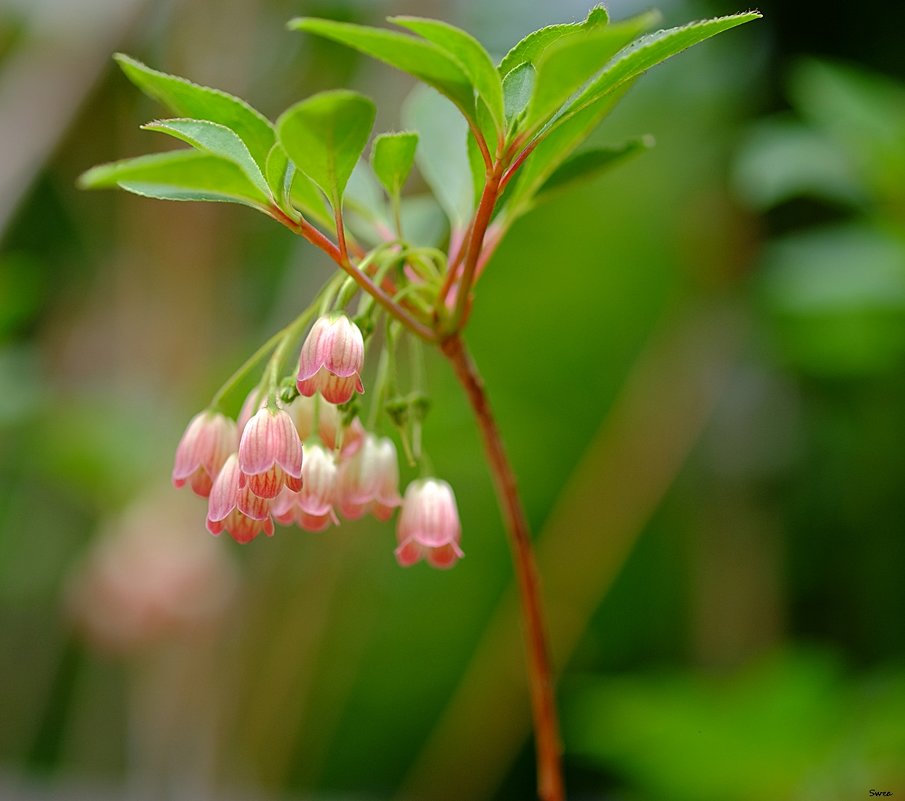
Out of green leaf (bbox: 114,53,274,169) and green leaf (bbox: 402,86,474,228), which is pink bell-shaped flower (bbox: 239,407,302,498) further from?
green leaf (bbox: 402,86,474,228)

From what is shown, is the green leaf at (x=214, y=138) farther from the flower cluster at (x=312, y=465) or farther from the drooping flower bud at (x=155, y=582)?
the drooping flower bud at (x=155, y=582)

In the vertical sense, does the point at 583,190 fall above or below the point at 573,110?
below

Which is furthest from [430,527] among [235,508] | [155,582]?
[155,582]

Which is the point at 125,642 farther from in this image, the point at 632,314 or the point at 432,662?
the point at 632,314

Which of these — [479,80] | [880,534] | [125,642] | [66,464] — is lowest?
[125,642]

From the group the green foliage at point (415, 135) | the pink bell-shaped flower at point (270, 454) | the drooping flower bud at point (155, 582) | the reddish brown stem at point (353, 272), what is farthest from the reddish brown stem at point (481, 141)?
the drooping flower bud at point (155, 582)

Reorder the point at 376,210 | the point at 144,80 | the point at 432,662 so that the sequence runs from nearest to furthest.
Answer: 1. the point at 144,80
2. the point at 376,210
3. the point at 432,662

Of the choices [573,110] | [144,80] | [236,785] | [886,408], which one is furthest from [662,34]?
[236,785]

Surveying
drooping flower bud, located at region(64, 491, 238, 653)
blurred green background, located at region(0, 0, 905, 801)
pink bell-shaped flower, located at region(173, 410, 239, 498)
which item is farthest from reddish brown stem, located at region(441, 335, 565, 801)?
drooping flower bud, located at region(64, 491, 238, 653)
